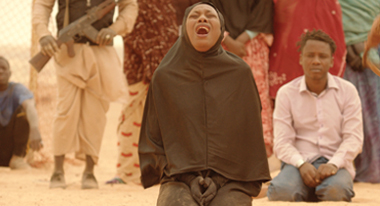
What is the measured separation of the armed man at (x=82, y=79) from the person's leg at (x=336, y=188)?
2.23 m

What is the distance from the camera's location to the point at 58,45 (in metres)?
5.06

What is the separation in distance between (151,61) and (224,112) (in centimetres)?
274

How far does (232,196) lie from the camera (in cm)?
305

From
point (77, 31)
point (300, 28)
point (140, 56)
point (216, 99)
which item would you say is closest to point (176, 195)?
point (216, 99)

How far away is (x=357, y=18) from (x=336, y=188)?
2.46 metres

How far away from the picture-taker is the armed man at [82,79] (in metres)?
5.09

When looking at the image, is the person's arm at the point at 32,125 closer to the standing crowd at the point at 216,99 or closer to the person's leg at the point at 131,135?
the standing crowd at the point at 216,99

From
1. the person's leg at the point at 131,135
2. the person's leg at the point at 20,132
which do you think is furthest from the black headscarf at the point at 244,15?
the person's leg at the point at 20,132

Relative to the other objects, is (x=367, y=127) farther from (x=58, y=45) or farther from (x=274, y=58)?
(x=58, y=45)

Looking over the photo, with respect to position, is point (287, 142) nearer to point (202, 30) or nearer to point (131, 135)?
point (202, 30)

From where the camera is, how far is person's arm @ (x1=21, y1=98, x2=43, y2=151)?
22.1 ft

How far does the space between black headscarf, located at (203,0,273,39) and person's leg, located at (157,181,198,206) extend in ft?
9.15

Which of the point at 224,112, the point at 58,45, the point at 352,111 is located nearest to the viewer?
the point at 224,112

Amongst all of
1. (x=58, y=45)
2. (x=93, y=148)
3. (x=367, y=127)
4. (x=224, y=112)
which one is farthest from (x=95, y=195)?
(x=367, y=127)
